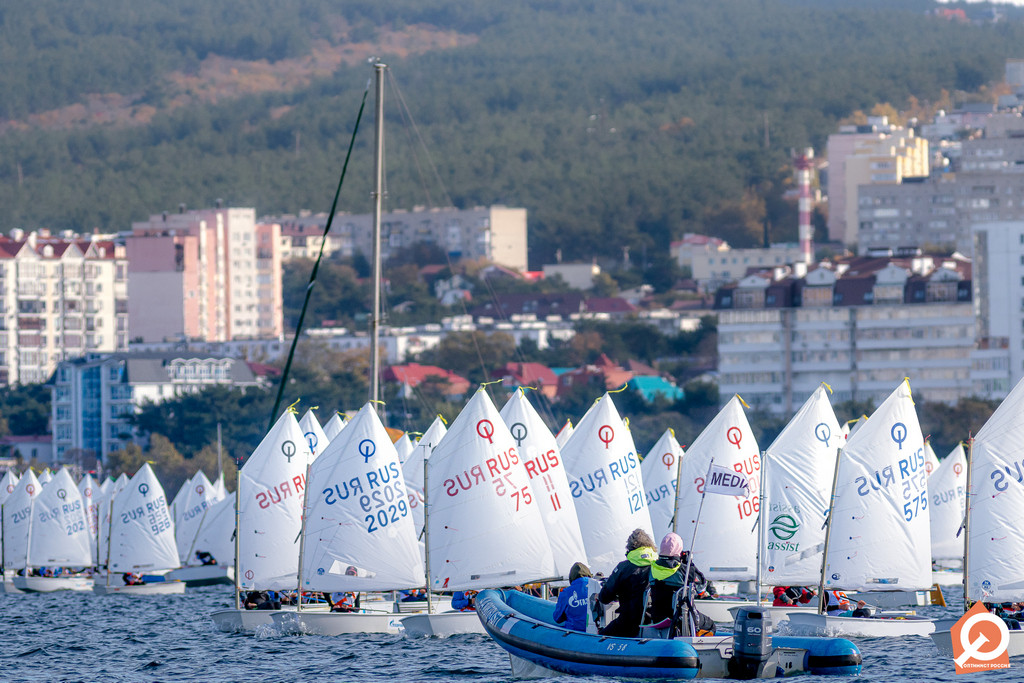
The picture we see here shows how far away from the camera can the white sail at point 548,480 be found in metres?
33.2

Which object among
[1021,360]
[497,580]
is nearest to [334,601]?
[497,580]

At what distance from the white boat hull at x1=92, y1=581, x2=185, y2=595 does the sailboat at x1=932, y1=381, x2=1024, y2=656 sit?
29.9 m

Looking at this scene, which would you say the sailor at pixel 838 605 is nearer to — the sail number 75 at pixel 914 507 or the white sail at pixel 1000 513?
the sail number 75 at pixel 914 507

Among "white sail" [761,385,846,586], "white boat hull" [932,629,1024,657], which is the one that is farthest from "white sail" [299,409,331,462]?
"white boat hull" [932,629,1024,657]

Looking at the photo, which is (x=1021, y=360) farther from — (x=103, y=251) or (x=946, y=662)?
(x=946, y=662)

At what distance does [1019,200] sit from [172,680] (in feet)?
561

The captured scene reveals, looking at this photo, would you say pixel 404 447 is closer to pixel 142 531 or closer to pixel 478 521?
pixel 478 521

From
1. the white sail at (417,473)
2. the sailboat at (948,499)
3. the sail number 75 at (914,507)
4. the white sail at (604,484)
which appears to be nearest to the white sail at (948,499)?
the sailboat at (948,499)

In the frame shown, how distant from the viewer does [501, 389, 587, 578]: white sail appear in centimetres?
3322

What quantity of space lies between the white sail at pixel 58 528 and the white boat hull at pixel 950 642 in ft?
115

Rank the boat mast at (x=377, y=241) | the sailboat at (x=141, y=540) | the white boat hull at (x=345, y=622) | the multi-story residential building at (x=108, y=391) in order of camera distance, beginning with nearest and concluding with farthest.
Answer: the white boat hull at (x=345, y=622)
the boat mast at (x=377, y=241)
the sailboat at (x=141, y=540)
the multi-story residential building at (x=108, y=391)

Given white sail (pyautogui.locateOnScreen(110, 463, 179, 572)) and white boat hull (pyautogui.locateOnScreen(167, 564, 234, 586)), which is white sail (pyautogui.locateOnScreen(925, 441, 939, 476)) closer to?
white boat hull (pyautogui.locateOnScreen(167, 564, 234, 586))

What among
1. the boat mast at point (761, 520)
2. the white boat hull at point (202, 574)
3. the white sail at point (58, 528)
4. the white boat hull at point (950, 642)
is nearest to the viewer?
the white boat hull at point (950, 642)

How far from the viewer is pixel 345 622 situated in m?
33.8
